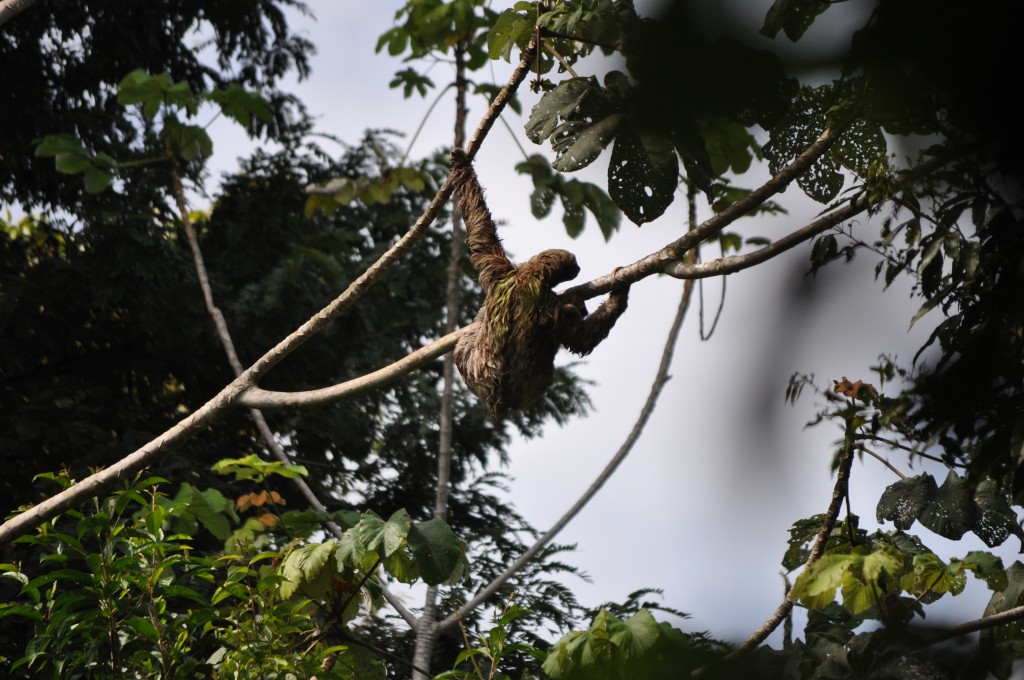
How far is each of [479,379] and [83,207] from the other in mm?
4369

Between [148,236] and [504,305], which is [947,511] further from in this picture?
[148,236]

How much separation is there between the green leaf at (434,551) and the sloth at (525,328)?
606 mm

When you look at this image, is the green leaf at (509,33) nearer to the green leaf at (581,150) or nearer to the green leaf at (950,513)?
the green leaf at (581,150)

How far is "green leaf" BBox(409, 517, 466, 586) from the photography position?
3148mm

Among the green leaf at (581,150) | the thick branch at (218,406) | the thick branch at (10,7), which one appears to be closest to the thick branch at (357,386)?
the thick branch at (218,406)

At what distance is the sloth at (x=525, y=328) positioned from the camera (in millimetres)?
3424

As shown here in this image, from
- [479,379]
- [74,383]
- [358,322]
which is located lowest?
[479,379]

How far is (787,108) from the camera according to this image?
47 cm

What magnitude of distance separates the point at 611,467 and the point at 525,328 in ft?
4.69

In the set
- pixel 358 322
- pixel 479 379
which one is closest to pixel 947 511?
pixel 479 379

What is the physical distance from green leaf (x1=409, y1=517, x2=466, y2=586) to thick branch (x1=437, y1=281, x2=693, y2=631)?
1.03m

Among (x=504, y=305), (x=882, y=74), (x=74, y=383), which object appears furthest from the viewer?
(x=74, y=383)

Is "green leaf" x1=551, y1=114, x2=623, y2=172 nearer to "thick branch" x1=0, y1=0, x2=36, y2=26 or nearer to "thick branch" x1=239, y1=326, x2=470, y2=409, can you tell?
"thick branch" x1=239, y1=326, x2=470, y2=409

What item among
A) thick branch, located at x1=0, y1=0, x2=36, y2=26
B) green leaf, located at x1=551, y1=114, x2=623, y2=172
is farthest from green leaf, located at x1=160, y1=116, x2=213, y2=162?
green leaf, located at x1=551, y1=114, x2=623, y2=172
